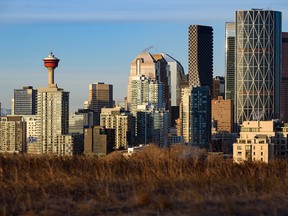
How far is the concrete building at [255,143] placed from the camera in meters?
93.1

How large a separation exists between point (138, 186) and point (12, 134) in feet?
552

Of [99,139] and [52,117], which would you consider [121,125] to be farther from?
[99,139]

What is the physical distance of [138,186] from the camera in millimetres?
14328

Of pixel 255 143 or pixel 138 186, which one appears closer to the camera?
pixel 138 186

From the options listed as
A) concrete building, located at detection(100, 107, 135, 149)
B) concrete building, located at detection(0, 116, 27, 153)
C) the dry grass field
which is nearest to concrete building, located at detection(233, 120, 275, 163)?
concrete building, located at detection(100, 107, 135, 149)

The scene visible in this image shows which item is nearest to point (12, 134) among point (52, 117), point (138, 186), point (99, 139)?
point (52, 117)

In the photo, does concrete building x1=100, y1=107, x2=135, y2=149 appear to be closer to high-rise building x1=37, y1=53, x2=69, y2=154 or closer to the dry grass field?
high-rise building x1=37, y1=53, x2=69, y2=154

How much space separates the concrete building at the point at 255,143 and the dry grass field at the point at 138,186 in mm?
67493

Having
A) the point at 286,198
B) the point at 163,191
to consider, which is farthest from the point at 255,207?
the point at 163,191

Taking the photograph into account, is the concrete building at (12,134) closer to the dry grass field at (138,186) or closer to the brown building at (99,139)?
the brown building at (99,139)

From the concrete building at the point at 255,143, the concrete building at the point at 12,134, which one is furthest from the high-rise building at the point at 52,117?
the concrete building at the point at 255,143

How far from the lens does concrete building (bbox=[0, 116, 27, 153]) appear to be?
170500 millimetres

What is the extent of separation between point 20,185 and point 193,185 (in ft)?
9.95

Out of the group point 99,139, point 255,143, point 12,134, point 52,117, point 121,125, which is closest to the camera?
point 255,143
